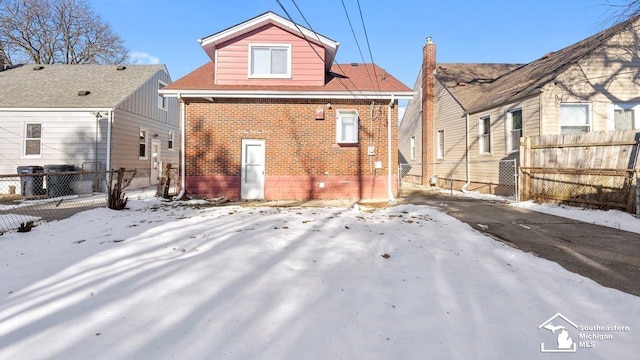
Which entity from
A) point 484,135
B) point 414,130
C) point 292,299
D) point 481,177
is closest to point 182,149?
point 292,299

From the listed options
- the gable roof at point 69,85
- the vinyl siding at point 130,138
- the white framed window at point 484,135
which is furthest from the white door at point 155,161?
the white framed window at point 484,135

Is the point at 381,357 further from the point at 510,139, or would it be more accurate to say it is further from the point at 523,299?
the point at 510,139

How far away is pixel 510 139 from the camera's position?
12.2 meters

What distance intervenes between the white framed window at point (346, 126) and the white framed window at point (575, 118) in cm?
805

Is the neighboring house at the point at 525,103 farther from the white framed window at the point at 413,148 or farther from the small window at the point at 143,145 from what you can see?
the small window at the point at 143,145

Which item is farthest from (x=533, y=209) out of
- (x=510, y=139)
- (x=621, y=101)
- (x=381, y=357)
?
(x=381, y=357)

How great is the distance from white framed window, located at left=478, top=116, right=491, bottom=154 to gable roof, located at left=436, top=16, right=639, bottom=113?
0.66 metres

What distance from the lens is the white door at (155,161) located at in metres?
16.3

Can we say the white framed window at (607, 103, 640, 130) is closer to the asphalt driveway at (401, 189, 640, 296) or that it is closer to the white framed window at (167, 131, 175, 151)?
the asphalt driveway at (401, 189, 640, 296)

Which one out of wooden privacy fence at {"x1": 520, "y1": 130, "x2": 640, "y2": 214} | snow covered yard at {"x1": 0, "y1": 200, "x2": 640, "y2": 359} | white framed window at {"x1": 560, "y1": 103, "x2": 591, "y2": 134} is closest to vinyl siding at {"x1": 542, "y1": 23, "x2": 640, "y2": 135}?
white framed window at {"x1": 560, "y1": 103, "x2": 591, "y2": 134}

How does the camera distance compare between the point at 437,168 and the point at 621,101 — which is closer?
the point at 621,101

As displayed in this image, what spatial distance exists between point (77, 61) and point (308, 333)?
1383 inches

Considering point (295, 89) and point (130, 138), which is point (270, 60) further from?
point (130, 138)

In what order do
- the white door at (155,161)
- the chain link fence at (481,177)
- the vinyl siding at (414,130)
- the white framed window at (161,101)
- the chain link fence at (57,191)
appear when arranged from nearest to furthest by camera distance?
the chain link fence at (57,191), the chain link fence at (481,177), the white door at (155,161), the white framed window at (161,101), the vinyl siding at (414,130)
